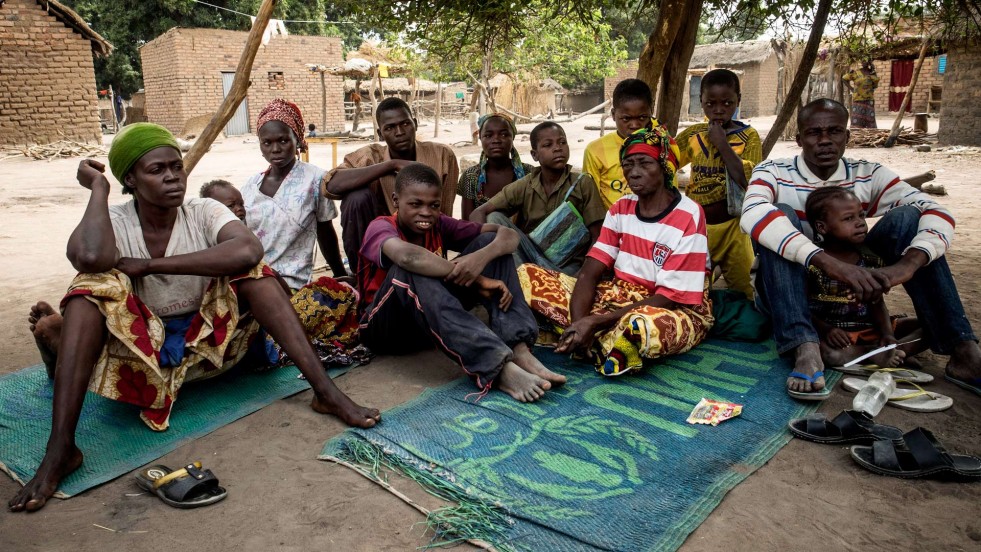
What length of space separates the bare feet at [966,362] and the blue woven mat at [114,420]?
9.07ft

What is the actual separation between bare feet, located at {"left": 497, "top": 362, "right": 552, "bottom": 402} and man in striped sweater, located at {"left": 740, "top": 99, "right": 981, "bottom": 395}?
106 centimetres

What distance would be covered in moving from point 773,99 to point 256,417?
98.9 ft

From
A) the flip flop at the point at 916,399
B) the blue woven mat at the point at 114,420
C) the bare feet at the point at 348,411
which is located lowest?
the blue woven mat at the point at 114,420

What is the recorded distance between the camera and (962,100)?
551 inches

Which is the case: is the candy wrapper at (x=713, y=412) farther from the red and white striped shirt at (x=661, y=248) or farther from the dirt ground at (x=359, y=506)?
the red and white striped shirt at (x=661, y=248)

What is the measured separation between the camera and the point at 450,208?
450cm

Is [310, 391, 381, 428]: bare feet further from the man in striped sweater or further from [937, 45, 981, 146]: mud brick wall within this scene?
[937, 45, 981, 146]: mud brick wall

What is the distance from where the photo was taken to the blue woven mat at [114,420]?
8.00 feet

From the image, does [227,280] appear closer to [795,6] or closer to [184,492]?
[184,492]

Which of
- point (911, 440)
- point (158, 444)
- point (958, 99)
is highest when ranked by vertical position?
point (958, 99)

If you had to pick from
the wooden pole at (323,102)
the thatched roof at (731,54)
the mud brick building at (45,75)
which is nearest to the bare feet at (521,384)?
the mud brick building at (45,75)

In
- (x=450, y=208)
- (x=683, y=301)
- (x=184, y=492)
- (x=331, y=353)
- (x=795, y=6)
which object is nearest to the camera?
(x=184, y=492)

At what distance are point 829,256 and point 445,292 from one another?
1.65m

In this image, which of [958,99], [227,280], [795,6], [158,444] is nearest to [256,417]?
[158,444]
